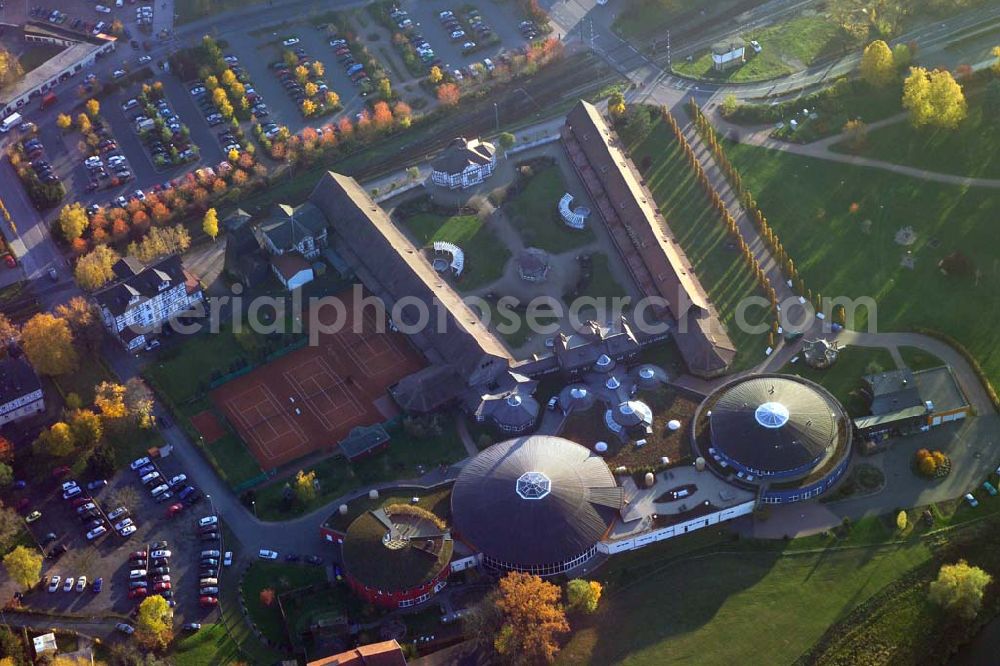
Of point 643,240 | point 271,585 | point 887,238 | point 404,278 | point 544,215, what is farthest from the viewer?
point 544,215

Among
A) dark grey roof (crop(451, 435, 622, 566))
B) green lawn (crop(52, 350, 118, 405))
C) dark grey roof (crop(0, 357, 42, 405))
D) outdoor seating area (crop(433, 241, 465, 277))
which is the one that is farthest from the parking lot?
outdoor seating area (crop(433, 241, 465, 277))

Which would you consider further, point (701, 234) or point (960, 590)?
point (701, 234)

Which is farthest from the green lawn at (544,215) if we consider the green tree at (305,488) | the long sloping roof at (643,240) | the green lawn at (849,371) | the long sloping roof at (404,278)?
the green tree at (305,488)

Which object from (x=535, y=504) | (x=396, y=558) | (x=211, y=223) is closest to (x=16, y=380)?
(x=211, y=223)

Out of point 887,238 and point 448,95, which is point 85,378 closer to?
point 448,95

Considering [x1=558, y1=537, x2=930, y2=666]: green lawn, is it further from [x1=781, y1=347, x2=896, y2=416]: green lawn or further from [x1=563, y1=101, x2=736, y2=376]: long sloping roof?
[x1=563, y1=101, x2=736, y2=376]: long sloping roof
